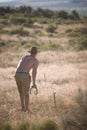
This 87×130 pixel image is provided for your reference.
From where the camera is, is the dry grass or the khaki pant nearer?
the dry grass

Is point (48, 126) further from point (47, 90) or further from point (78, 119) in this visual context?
point (47, 90)

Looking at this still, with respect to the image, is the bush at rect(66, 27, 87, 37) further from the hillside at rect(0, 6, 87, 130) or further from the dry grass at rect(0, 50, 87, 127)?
the dry grass at rect(0, 50, 87, 127)

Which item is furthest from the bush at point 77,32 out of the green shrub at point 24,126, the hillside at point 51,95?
the green shrub at point 24,126

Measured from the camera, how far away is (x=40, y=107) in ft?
32.4

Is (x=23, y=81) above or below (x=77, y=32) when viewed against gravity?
above

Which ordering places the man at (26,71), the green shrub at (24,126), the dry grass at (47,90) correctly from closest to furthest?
the green shrub at (24,126) < the dry grass at (47,90) < the man at (26,71)

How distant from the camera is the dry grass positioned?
901 centimetres

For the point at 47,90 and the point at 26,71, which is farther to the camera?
the point at 47,90

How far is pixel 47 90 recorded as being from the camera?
11.6 metres

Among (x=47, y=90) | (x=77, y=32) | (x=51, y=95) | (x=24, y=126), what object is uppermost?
(x=24, y=126)

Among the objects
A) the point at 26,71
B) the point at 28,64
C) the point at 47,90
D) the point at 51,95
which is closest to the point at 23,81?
the point at 26,71

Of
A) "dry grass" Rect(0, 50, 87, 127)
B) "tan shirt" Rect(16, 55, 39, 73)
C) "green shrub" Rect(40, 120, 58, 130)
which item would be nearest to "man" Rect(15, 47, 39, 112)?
"tan shirt" Rect(16, 55, 39, 73)

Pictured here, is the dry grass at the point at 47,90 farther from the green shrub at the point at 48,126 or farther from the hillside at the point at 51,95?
the green shrub at the point at 48,126

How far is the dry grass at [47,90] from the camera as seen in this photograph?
29.6 feet
